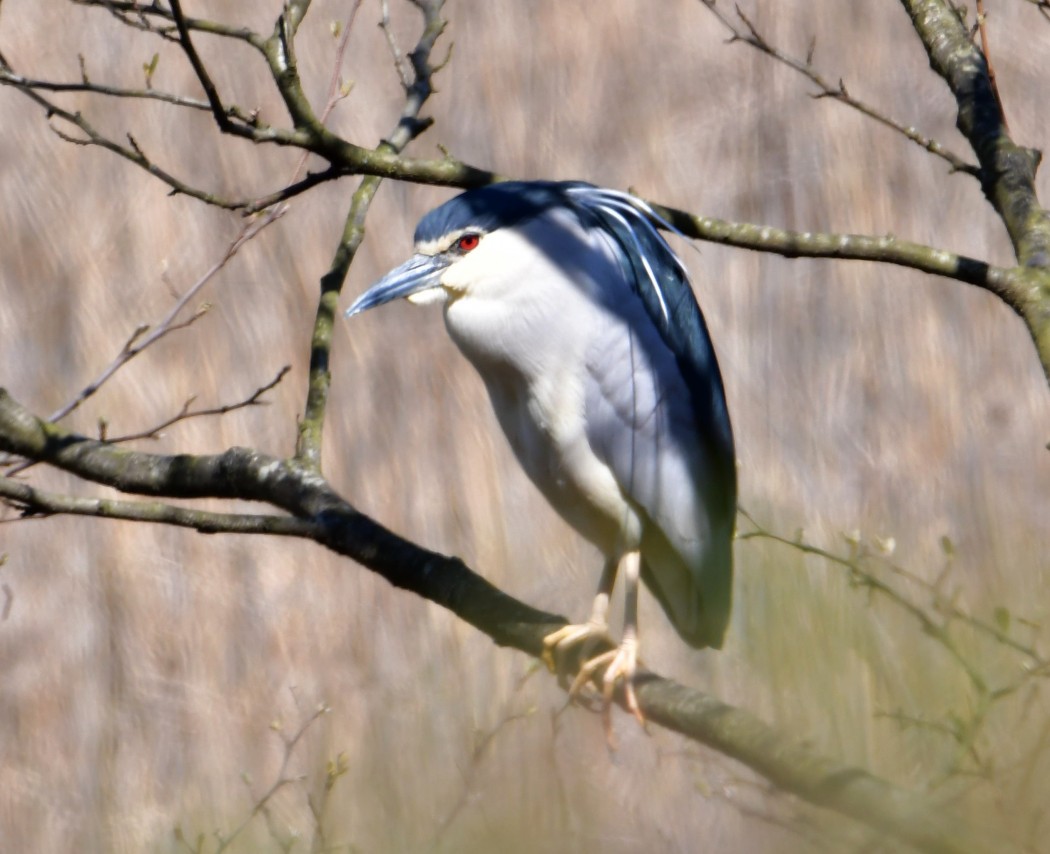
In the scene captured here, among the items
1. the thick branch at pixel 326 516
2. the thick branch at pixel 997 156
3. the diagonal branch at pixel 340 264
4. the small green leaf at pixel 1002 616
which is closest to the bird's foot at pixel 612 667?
the thick branch at pixel 326 516

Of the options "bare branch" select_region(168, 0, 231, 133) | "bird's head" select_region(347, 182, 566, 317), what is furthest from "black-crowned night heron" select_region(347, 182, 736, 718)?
"bare branch" select_region(168, 0, 231, 133)

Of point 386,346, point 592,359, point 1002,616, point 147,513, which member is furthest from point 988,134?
point 386,346

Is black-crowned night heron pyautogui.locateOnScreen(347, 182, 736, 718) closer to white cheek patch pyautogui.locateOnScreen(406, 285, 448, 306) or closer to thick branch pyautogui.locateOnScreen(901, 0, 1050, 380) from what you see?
white cheek patch pyautogui.locateOnScreen(406, 285, 448, 306)

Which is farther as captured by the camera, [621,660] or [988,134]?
[621,660]

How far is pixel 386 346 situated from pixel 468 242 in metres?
1.05

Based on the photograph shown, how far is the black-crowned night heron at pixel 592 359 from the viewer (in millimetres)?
2008

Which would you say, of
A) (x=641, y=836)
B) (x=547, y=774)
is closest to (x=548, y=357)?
(x=641, y=836)

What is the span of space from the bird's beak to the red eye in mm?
26

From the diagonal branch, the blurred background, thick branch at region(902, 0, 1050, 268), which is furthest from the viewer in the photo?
the blurred background

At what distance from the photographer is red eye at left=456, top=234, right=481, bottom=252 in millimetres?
2055

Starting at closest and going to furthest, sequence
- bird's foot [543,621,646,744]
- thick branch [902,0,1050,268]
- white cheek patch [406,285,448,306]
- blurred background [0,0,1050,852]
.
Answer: thick branch [902,0,1050,268] < bird's foot [543,621,646,744] < white cheek patch [406,285,448,306] < blurred background [0,0,1050,852]

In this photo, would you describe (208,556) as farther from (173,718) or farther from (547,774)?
(547,774)

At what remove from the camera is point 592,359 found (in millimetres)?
2012

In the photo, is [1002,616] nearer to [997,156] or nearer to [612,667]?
[997,156]
